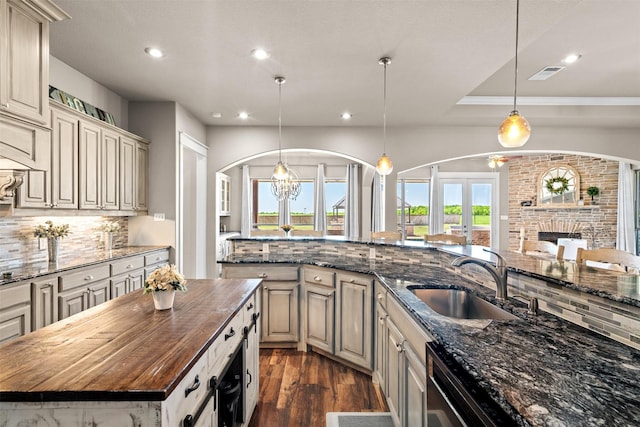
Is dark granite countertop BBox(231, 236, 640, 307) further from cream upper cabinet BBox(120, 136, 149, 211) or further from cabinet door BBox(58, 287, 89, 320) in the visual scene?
cream upper cabinet BBox(120, 136, 149, 211)

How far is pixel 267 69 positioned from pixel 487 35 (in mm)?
2010

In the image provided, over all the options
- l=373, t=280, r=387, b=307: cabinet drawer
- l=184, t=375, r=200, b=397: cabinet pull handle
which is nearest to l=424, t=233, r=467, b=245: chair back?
l=373, t=280, r=387, b=307: cabinet drawer

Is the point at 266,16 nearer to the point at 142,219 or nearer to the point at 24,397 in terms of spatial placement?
the point at 24,397

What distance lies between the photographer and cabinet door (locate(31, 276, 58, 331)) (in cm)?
228

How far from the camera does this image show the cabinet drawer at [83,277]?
2551mm

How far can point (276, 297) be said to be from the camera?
3.15 metres

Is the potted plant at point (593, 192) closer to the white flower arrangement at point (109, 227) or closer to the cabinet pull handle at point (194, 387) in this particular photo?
the cabinet pull handle at point (194, 387)

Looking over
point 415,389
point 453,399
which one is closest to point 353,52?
point 415,389

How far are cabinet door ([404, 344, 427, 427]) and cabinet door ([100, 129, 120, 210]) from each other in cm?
344

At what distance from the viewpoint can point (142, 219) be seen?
165 inches

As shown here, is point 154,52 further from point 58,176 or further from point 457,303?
point 457,303

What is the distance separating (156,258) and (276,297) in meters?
1.81

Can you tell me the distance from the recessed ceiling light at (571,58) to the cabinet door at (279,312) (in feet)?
11.9

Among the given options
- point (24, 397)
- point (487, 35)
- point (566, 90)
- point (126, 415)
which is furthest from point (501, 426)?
point (566, 90)
